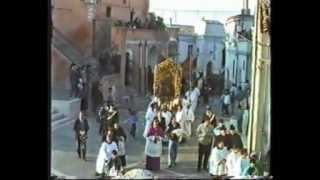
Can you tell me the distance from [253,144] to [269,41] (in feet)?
1.06

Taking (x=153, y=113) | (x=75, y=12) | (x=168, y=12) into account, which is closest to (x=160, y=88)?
(x=153, y=113)

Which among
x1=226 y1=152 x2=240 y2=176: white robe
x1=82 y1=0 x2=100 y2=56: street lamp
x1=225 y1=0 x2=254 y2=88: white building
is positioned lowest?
x1=226 y1=152 x2=240 y2=176: white robe

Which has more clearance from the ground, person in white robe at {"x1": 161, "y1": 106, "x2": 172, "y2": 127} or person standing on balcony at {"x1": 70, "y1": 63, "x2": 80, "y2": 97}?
person standing on balcony at {"x1": 70, "y1": 63, "x2": 80, "y2": 97}

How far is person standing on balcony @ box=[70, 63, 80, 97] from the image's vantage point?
183cm

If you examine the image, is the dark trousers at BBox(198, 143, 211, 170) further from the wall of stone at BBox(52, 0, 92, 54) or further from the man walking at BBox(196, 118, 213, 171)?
the wall of stone at BBox(52, 0, 92, 54)

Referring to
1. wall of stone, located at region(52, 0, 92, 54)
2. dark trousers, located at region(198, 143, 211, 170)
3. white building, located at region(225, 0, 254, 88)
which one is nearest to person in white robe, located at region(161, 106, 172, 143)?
dark trousers, located at region(198, 143, 211, 170)

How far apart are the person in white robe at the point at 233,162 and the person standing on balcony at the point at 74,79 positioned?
0.52 meters

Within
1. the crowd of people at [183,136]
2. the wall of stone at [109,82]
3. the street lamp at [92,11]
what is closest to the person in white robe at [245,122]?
the crowd of people at [183,136]

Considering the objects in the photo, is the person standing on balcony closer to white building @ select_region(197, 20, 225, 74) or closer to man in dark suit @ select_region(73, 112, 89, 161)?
man in dark suit @ select_region(73, 112, 89, 161)

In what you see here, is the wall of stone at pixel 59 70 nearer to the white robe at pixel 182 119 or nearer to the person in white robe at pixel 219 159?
the white robe at pixel 182 119

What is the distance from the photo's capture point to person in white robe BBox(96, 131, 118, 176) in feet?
6.09

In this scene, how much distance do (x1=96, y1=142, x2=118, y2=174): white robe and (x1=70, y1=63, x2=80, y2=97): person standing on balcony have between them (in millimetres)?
181

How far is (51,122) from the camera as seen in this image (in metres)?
1.84

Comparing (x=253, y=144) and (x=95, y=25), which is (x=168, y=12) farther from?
(x=253, y=144)
